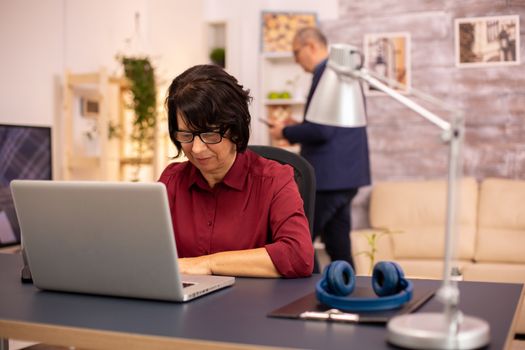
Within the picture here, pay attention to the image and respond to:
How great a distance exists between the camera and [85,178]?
4.45m

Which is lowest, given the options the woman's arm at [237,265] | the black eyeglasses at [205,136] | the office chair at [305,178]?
the woman's arm at [237,265]

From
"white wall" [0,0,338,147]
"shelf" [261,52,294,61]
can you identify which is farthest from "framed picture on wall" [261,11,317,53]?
"white wall" [0,0,338,147]

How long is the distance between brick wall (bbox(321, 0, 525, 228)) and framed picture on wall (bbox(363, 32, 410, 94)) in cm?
4

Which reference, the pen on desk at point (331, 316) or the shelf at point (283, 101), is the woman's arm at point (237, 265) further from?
the shelf at point (283, 101)

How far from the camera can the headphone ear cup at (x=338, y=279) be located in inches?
55.2

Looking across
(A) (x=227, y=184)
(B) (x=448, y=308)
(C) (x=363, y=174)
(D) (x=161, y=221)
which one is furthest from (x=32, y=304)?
(C) (x=363, y=174)

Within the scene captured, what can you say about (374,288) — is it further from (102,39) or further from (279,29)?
(279,29)

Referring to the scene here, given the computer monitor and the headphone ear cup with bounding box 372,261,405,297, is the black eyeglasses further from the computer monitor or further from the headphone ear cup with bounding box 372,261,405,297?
the computer monitor

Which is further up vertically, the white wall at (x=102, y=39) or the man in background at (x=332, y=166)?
the white wall at (x=102, y=39)

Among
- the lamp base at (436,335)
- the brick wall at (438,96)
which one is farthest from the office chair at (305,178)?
the brick wall at (438,96)

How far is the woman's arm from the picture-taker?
1766 mm

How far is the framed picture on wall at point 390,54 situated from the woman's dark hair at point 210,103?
3207 millimetres

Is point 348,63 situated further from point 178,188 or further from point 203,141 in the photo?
point 178,188

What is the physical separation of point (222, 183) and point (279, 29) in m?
3.51
